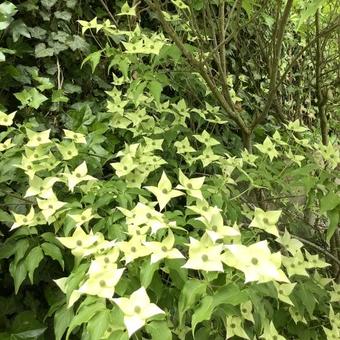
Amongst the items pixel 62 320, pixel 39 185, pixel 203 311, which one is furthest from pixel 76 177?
pixel 203 311

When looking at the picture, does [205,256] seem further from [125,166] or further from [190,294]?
[125,166]

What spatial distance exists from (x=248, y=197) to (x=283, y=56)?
1.47 m

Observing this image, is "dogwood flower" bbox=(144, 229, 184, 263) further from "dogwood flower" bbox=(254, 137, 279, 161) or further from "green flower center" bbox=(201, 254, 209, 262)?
"dogwood flower" bbox=(254, 137, 279, 161)

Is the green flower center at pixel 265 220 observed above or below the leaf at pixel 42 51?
above

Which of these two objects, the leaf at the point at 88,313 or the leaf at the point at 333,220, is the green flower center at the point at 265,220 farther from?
the leaf at the point at 88,313

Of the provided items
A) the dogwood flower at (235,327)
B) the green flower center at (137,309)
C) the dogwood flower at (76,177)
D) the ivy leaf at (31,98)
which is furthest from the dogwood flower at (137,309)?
the ivy leaf at (31,98)

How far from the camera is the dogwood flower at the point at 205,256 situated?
0.96 m

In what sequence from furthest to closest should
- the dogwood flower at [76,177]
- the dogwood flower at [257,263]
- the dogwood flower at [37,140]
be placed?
the dogwood flower at [37,140] → the dogwood flower at [76,177] → the dogwood flower at [257,263]

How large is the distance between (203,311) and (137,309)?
0.13 meters

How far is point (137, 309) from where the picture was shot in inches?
36.9

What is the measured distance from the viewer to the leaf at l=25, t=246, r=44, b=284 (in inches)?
50.1

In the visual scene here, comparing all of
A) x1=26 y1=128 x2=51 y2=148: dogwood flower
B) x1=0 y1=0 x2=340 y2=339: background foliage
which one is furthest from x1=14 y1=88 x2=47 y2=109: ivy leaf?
x1=26 y1=128 x2=51 y2=148: dogwood flower

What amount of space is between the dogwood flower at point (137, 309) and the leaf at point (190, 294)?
0.26ft

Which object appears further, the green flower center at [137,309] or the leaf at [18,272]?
the leaf at [18,272]
